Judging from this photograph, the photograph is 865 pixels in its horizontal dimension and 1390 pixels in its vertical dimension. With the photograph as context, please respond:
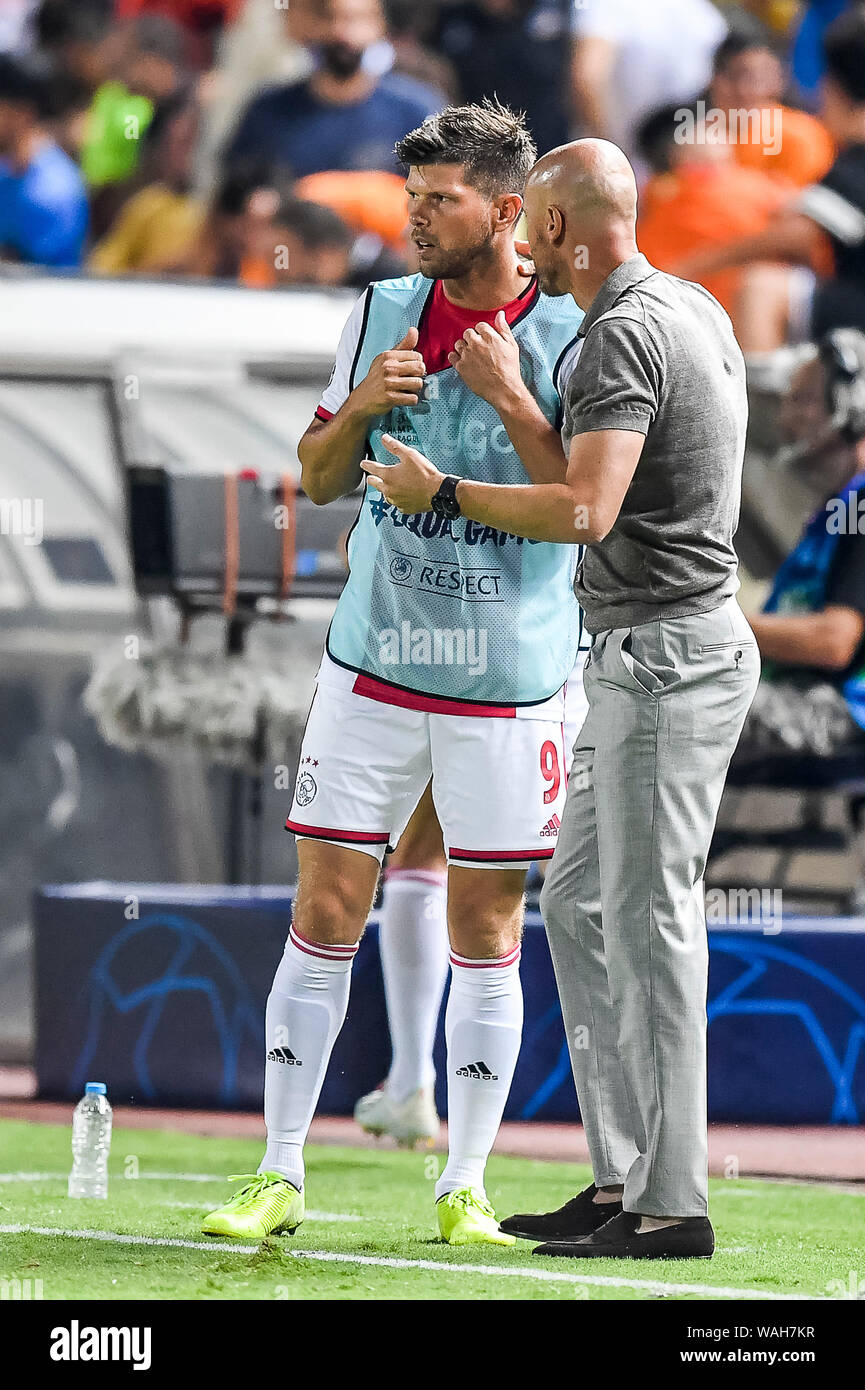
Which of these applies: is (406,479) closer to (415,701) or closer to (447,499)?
(447,499)

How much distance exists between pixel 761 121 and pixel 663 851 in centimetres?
555

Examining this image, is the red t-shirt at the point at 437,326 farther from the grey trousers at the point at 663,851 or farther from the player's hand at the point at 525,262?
the grey trousers at the point at 663,851

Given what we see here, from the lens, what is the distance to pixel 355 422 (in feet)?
11.6

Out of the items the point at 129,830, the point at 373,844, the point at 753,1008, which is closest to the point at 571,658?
the point at 373,844

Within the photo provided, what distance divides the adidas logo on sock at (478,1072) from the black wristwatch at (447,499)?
1041 mm

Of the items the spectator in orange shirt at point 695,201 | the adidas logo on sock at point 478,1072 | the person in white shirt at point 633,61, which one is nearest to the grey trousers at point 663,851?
the adidas logo on sock at point 478,1072

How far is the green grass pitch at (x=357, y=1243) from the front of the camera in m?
3.11

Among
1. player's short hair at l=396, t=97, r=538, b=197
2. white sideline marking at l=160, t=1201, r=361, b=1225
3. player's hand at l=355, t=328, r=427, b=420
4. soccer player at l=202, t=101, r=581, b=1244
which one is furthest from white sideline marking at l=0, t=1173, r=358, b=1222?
player's short hair at l=396, t=97, r=538, b=197

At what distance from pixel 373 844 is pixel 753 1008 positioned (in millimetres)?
2574

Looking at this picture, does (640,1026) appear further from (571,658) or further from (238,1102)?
(238,1102)

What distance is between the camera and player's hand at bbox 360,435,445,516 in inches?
133

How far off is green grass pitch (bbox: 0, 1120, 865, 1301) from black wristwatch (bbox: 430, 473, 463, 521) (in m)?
1.30

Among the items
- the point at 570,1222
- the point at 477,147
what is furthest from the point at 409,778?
the point at 477,147
